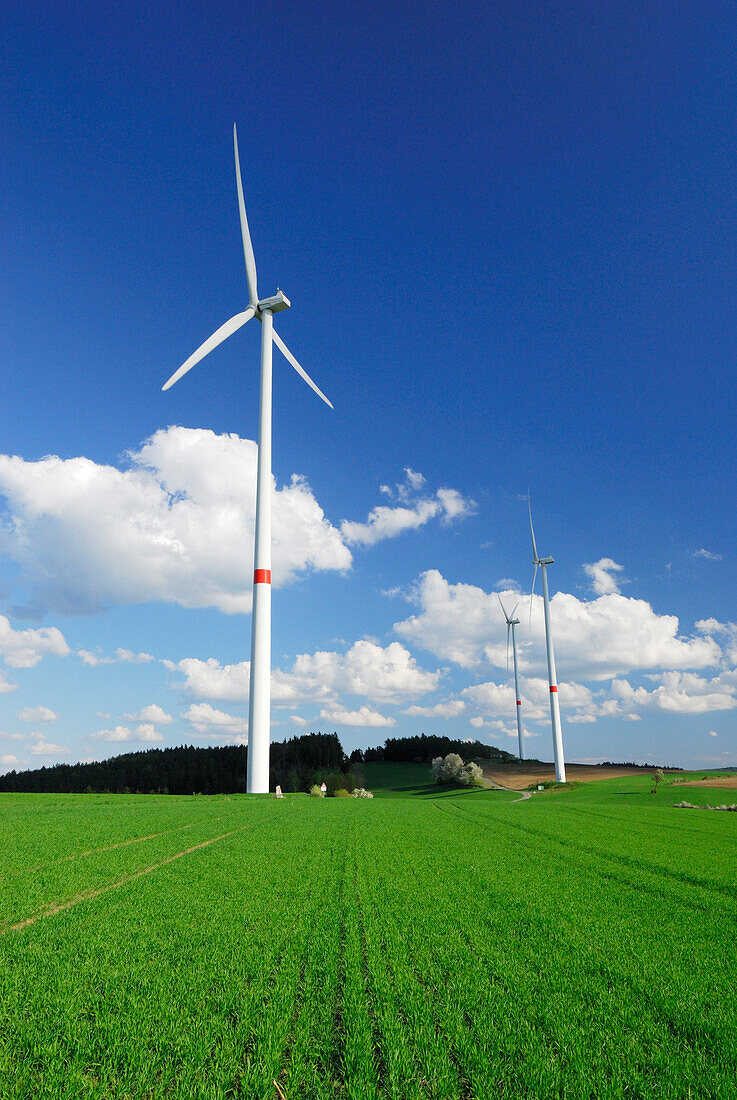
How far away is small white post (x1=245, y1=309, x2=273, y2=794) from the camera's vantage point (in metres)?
45.3

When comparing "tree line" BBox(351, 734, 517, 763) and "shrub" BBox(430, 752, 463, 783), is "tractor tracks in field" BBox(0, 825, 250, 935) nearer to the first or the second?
"shrub" BBox(430, 752, 463, 783)

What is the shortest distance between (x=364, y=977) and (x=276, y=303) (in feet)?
184

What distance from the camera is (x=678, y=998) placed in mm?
7746

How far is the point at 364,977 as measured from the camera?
8.05 m

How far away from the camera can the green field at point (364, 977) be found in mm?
5941

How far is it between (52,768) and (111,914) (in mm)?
100791

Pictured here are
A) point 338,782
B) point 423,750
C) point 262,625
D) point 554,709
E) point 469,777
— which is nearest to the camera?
point 262,625

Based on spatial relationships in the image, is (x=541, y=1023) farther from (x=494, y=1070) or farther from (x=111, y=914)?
(x=111, y=914)

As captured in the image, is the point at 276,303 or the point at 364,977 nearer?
the point at 364,977

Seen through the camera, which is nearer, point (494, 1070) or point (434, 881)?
point (494, 1070)

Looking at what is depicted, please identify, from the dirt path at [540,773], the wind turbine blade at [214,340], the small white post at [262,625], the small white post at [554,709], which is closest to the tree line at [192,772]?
the dirt path at [540,773]

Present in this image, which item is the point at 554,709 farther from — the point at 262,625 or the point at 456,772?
the point at 262,625

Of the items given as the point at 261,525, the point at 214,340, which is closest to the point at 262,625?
the point at 261,525

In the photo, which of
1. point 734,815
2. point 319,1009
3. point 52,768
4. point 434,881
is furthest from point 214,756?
point 319,1009
